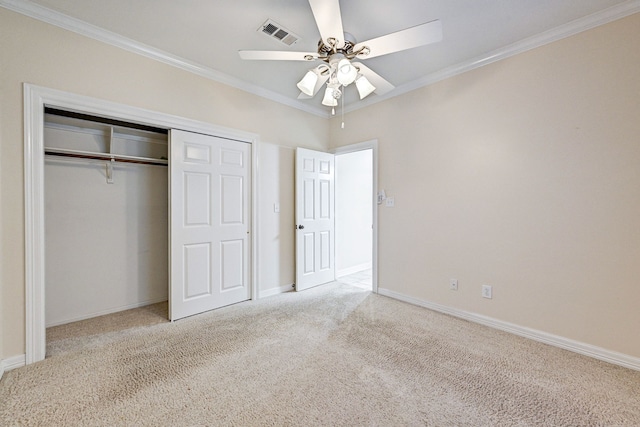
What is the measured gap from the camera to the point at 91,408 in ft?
5.10

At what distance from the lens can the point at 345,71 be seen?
189cm

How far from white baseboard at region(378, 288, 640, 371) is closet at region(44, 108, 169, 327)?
3.37m

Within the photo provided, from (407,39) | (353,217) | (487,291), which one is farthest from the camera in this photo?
(353,217)

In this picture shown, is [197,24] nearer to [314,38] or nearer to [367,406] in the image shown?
[314,38]

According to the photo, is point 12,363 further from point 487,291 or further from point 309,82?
point 487,291

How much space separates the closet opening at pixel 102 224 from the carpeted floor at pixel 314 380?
550 mm

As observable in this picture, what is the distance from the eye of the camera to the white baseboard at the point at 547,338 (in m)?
1.98


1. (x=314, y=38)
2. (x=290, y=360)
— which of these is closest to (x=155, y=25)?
(x=314, y=38)

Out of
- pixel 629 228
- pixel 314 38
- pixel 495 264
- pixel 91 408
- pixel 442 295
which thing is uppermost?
pixel 314 38

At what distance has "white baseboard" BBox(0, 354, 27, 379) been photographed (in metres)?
1.86

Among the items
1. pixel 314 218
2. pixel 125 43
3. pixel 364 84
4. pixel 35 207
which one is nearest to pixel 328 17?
pixel 364 84

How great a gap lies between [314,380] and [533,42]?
3.28m

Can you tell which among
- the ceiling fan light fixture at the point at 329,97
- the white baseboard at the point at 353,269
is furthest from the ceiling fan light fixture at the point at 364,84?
the white baseboard at the point at 353,269

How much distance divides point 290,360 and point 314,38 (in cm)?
269
